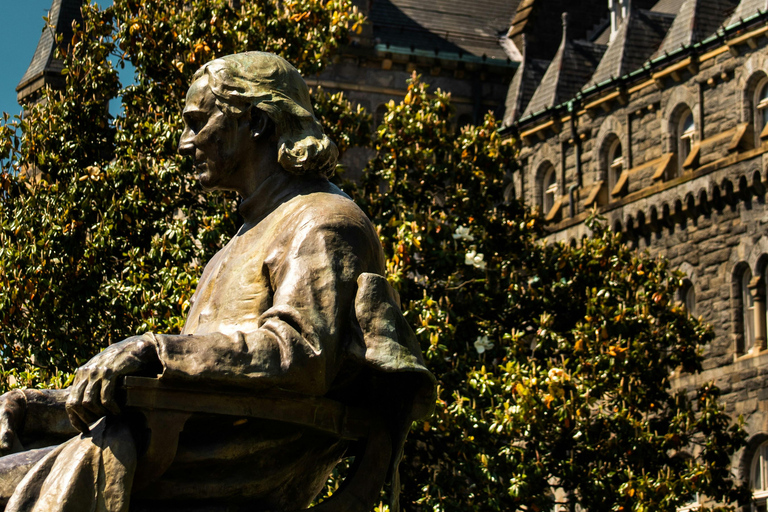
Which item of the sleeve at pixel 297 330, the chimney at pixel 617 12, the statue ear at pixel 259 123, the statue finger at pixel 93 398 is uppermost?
the chimney at pixel 617 12

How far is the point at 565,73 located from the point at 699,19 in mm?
5907

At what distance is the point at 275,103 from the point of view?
5.07 m

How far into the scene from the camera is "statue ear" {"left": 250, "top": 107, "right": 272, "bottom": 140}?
5.10 metres

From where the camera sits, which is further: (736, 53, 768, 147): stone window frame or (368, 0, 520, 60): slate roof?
(368, 0, 520, 60): slate roof

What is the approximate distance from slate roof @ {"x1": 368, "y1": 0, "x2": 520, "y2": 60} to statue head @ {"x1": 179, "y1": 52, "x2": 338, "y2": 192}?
42.3 metres

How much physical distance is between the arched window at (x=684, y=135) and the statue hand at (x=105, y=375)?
36.9 meters

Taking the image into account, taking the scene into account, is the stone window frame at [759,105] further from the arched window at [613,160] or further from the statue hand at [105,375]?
the statue hand at [105,375]

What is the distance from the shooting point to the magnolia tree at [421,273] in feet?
60.8

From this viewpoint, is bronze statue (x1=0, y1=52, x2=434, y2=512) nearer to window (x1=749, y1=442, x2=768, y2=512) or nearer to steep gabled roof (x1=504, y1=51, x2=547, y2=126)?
window (x1=749, y1=442, x2=768, y2=512)

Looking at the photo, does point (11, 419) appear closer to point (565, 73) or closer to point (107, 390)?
point (107, 390)

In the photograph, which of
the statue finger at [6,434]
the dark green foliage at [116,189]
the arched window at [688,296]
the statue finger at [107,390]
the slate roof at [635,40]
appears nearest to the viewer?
the statue finger at [107,390]

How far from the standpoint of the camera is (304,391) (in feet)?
15.2

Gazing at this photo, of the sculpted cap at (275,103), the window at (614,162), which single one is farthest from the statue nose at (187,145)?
the window at (614,162)

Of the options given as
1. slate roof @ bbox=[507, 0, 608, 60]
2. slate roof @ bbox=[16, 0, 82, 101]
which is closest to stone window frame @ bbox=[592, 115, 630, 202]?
slate roof @ bbox=[507, 0, 608, 60]
